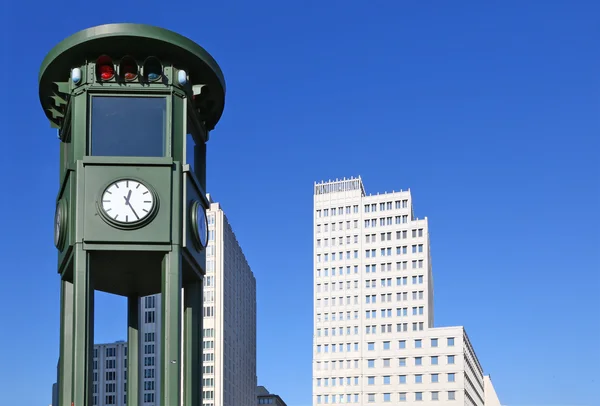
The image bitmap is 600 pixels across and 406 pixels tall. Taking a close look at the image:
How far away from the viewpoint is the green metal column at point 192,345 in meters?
23.4

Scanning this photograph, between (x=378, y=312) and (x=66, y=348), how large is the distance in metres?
111

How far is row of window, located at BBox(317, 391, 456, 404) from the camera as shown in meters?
121

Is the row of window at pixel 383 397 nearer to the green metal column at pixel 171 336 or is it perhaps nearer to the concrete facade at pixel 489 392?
the concrete facade at pixel 489 392

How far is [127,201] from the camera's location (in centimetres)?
2212

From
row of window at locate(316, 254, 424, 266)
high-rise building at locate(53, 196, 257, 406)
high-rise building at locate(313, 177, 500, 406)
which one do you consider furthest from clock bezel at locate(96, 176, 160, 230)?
high-rise building at locate(53, 196, 257, 406)

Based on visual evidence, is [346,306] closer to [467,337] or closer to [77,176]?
[467,337]

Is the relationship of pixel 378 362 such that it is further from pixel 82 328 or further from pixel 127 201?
pixel 82 328

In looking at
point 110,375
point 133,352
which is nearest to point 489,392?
point 110,375

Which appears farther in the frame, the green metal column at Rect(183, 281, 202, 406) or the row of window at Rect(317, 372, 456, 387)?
the row of window at Rect(317, 372, 456, 387)

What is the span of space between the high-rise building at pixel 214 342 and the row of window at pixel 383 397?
852 inches

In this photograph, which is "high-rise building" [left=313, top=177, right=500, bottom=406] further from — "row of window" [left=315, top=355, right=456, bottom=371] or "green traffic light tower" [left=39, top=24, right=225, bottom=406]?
"green traffic light tower" [left=39, top=24, right=225, bottom=406]

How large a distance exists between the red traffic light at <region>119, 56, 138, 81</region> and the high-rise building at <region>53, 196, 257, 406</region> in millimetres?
115504

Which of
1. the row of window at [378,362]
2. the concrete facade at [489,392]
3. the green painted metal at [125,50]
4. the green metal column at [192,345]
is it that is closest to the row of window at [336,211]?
the row of window at [378,362]

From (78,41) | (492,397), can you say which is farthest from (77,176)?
(492,397)
